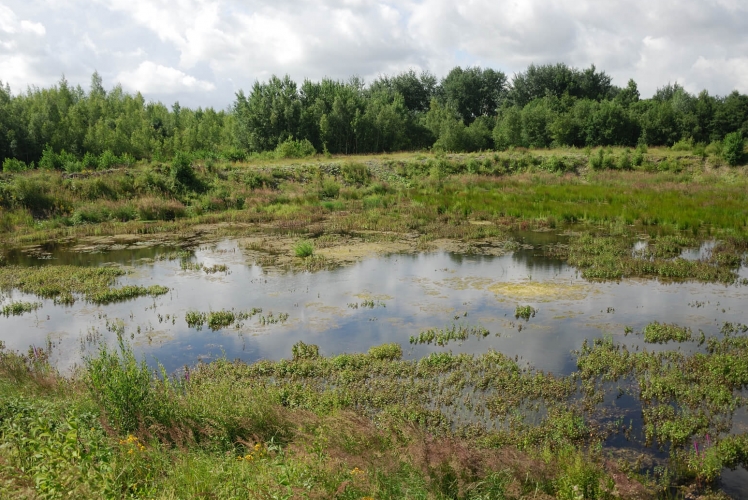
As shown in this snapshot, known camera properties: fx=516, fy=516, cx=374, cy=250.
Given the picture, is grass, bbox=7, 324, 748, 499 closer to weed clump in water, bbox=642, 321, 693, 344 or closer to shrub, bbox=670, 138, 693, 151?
weed clump in water, bbox=642, 321, 693, 344

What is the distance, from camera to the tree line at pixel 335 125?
43.3 metres

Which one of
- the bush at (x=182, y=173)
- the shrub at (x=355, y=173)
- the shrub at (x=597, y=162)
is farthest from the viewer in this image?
the shrub at (x=597, y=162)

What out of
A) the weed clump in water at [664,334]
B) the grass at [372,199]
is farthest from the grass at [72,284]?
the weed clump in water at [664,334]

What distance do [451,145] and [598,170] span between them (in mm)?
16815

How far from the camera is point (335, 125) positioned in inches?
2084

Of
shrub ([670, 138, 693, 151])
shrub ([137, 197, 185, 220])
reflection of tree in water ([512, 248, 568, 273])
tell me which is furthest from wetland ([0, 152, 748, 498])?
shrub ([670, 138, 693, 151])

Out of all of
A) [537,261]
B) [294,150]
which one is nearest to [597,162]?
[537,261]

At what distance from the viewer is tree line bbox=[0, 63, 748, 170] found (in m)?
43.3

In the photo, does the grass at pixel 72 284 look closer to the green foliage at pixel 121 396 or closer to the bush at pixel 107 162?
the green foliage at pixel 121 396

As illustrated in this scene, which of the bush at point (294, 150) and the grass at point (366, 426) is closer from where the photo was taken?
the grass at point (366, 426)

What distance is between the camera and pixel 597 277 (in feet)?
47.8

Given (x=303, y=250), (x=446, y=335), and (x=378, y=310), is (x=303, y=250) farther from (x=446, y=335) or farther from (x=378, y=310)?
(x=446, y=335)

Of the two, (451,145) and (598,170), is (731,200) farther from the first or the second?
(451,145)

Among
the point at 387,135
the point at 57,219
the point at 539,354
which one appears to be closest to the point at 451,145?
the point at 387,135
